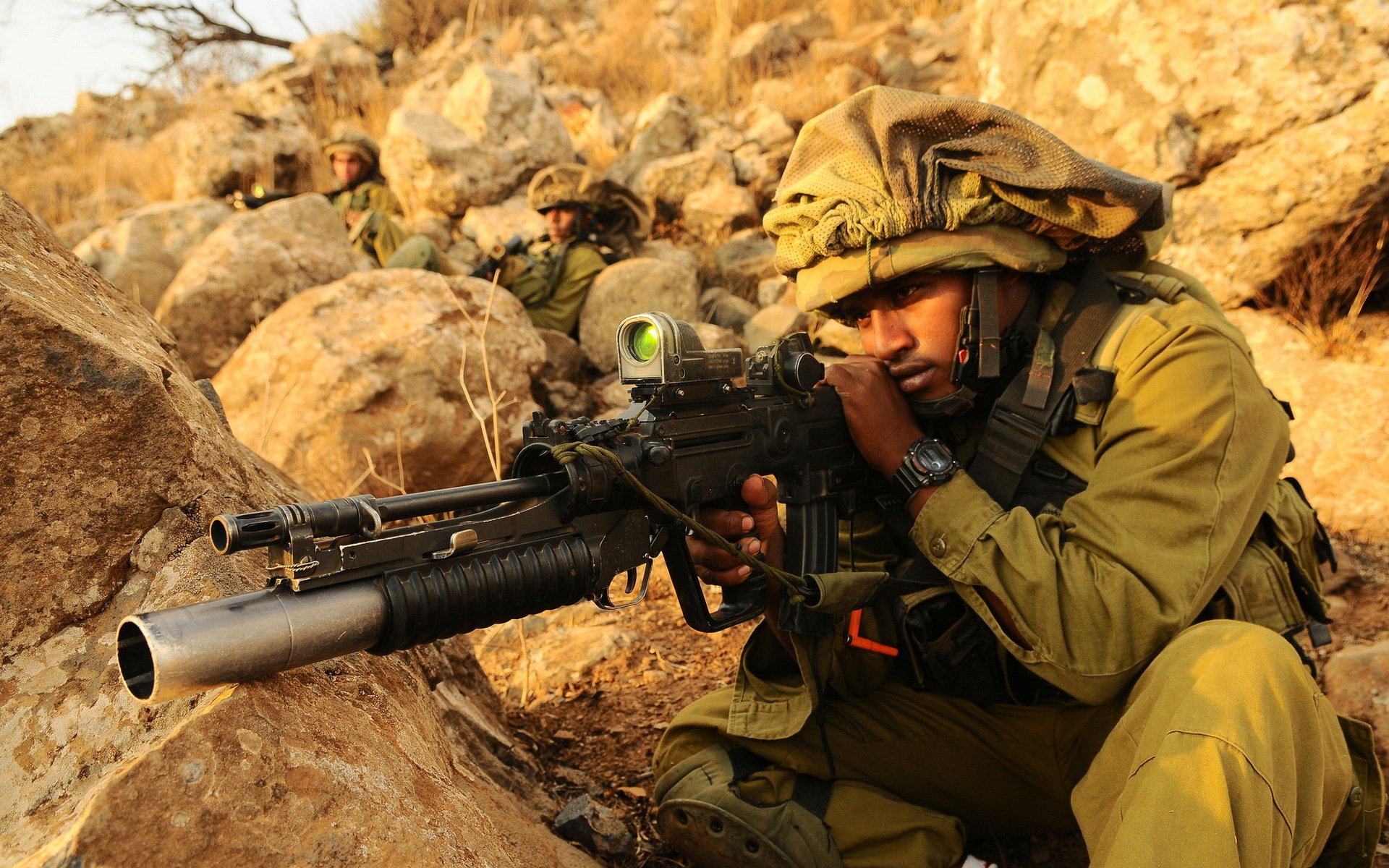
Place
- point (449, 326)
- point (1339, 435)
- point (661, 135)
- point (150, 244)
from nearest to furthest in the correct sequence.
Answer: point (1339, 435) < point (449, 326) < point (150, 244) < point (661, 135)

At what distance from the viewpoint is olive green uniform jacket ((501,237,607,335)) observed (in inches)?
303

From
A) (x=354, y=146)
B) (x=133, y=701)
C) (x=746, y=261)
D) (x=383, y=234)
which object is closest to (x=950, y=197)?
(x=133, y=701)

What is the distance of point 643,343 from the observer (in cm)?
206

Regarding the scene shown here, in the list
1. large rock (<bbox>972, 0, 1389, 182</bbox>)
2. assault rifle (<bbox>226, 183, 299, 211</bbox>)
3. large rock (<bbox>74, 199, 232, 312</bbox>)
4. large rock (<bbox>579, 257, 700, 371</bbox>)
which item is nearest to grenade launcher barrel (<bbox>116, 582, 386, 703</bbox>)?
large rock (<bbox>972, 0, 1389, 182</bbox>)

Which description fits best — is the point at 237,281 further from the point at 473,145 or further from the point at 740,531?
the point at 740,531

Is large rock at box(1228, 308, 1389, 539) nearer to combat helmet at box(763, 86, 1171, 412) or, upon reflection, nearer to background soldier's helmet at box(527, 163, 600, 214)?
combat helmet at box(763, 86, 1171, 412)

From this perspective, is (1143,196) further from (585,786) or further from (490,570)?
(585,786)

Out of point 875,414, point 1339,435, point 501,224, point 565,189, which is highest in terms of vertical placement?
point 565,189

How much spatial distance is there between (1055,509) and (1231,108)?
3.99 m

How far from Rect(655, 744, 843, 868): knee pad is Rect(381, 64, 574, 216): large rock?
8.75 meters

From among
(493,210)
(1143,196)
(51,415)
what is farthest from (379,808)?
(493,210)

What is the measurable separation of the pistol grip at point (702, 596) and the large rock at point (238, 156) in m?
10.6

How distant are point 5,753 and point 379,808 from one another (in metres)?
0.62

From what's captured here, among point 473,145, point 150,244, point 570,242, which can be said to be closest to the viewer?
point 150,244
